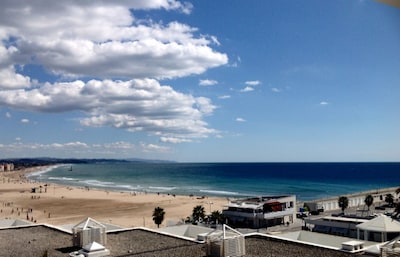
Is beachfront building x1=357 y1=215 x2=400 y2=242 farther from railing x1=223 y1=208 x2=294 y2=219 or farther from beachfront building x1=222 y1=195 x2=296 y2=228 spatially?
beachfront building x1=222 y1=195 x2=296 y2=228

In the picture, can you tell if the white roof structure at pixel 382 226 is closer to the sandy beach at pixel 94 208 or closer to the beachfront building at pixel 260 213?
the beachfront building at pixel 260 213

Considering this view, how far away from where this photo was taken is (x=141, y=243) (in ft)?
38.3

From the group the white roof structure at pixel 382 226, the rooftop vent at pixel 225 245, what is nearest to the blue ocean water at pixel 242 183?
the white roof structure at pixel 382 226

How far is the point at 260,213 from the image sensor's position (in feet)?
88.1

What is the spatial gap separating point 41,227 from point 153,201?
3415cm

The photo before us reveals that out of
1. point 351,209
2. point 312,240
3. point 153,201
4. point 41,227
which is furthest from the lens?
point 153,201

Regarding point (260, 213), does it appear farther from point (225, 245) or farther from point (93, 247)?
Answer: point (93, 247)

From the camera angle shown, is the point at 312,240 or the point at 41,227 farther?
the point at 41,227

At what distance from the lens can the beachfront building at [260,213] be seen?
26906 mm

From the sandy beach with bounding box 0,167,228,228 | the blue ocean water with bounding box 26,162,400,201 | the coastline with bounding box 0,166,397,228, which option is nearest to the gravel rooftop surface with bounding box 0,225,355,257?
the coastline with bounding box 0,166,397,228

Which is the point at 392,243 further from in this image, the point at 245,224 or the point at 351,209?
the point at 351,209

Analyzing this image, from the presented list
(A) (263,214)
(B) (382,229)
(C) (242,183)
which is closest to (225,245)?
(B) (382,229)

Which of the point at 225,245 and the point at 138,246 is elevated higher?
the point at 225,245

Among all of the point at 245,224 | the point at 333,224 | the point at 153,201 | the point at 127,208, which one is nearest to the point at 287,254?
the point at 333,224
